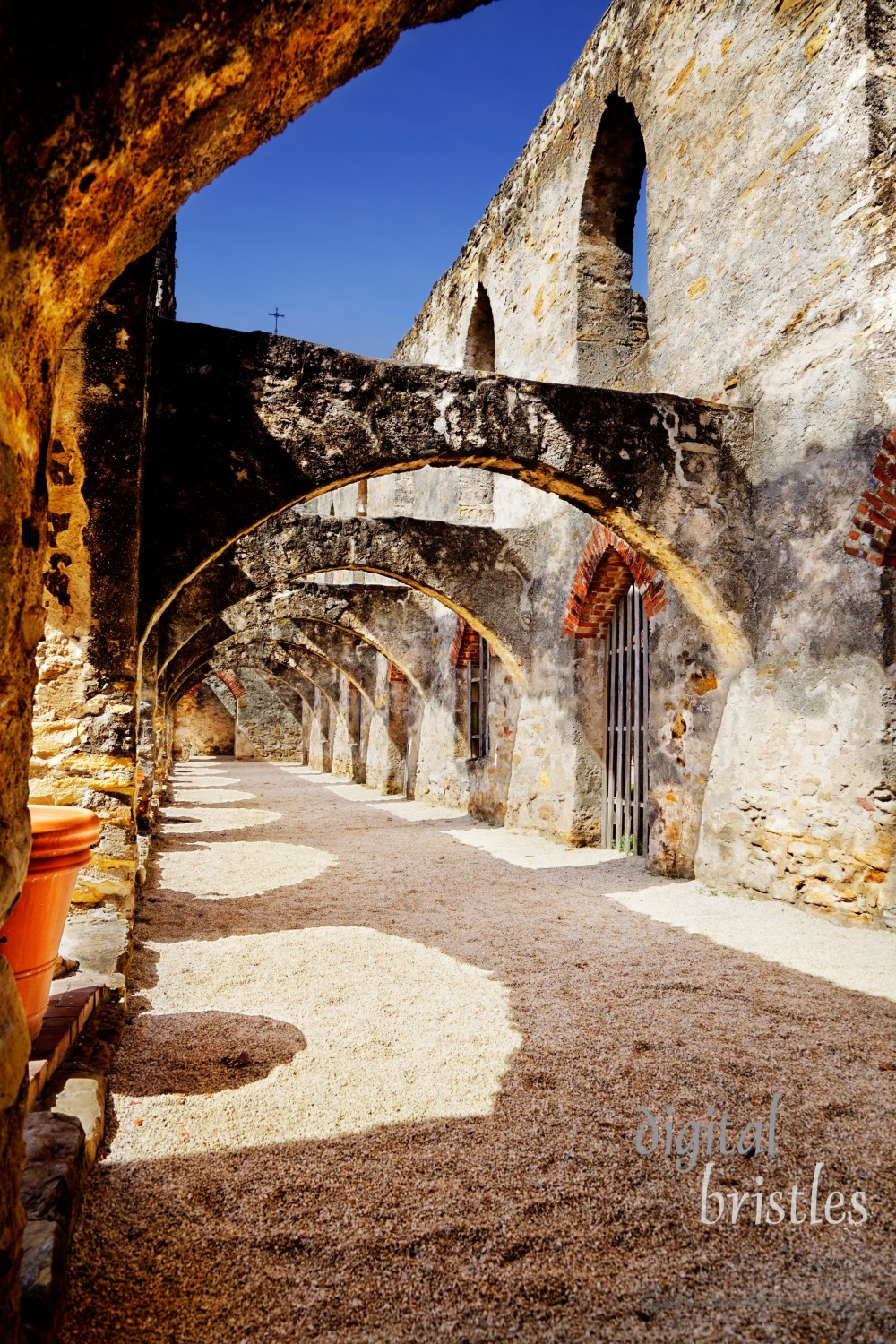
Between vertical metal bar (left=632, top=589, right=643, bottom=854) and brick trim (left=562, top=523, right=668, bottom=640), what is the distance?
29 cm

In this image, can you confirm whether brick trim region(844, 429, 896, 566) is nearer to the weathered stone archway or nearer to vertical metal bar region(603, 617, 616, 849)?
vertical metal bar region(603, 617, 616, 849)

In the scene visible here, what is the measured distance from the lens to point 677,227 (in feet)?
21.2

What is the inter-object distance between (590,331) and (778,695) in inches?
167

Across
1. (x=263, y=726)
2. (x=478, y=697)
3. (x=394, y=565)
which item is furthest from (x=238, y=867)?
(x=263, y=726)

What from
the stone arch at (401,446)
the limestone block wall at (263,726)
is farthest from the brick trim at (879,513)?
the limestone block wall at (263,726)

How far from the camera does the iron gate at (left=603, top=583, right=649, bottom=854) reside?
714cm

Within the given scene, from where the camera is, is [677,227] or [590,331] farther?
[590,331]

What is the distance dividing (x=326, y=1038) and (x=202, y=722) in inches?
1040

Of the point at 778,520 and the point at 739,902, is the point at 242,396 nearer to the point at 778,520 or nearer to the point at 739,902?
the point at 778,520

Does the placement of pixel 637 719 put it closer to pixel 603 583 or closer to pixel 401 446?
pixel 603 583

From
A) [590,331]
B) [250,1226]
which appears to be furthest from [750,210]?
[250,1226]

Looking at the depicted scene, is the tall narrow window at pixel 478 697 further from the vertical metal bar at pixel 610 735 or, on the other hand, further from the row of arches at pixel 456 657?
the vertical metal bar at pixel 610 735

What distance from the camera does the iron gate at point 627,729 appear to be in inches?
281

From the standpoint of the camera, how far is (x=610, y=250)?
7922 millimetres
